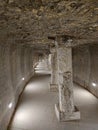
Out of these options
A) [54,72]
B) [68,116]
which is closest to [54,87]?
[54,72]

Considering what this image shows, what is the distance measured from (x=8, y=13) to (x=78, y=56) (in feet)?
37.0

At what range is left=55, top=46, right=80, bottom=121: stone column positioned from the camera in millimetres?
7176

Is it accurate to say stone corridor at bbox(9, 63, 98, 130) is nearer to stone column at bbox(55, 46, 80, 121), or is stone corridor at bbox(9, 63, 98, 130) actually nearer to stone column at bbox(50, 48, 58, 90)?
stone column at bbox(55, 46, 80, 121)

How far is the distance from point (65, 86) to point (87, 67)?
212 inches

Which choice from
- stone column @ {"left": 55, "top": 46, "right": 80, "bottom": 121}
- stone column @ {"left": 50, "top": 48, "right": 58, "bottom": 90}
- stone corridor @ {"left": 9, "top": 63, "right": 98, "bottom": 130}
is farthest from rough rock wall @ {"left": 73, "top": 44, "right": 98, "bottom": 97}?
stone column @ {"left": 55, "top": 46, "right": 80, "bottom": 121}

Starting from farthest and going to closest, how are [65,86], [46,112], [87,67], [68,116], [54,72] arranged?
[87,67]
[54,72]
[46,112]
[65,86]
[68,116]

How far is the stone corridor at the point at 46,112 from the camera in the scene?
6644mm

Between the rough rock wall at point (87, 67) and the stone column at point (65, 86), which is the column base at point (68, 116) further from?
the rough rock wall at point (87, 67)

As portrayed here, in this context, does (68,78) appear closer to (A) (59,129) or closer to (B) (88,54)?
(A) (59,129)

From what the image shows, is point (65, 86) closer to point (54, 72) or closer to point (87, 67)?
point (54, 72)

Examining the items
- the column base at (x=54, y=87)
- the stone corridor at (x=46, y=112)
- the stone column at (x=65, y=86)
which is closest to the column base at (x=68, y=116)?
the stone column at (x=65, y=86)

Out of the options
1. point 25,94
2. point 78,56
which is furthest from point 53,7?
point 78,56

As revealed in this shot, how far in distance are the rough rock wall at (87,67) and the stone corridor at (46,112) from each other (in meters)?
0.71

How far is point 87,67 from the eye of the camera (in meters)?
12.2
